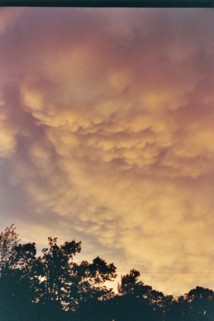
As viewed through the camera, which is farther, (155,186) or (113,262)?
(113,262)

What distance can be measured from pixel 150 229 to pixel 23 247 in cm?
690

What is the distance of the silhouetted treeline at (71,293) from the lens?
53.5 ft

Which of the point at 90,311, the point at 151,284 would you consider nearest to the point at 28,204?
the point at 90,311

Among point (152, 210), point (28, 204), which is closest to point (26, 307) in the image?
point (28, 204)

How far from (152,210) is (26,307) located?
7897 mm

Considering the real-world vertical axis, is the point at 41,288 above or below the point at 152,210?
below

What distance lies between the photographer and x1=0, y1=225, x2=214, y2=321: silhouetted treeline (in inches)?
642

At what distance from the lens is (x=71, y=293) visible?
1905 cm

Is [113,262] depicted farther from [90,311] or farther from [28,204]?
[28,204]

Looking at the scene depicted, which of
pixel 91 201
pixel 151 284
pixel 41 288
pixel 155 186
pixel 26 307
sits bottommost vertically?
pixel 26 307

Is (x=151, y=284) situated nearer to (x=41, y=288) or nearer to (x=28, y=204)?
(x=41, y=288)

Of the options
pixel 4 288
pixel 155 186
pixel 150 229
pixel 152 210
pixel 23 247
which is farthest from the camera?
pixel 23 247

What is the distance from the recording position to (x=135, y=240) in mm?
15195

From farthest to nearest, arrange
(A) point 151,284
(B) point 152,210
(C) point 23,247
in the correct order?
(A) point 151,284 < (C) point 23,247 < (B) point 152,210
